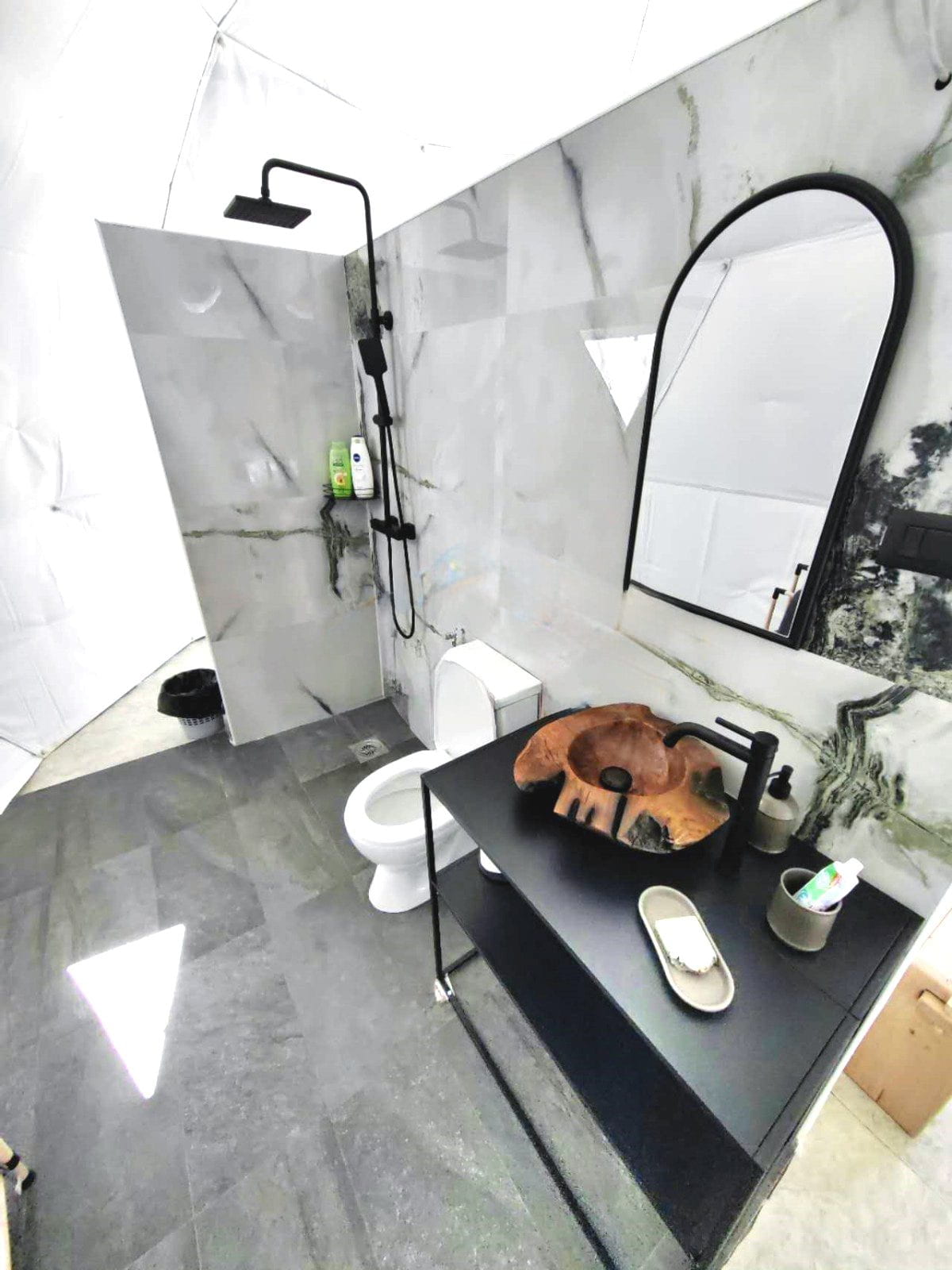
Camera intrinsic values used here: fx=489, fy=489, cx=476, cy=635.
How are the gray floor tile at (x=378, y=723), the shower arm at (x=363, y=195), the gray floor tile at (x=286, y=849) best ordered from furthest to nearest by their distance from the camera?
the gray floor tile at (x=378, y=723), the gray floor tile at (x=286, y=849), the shower arm at (x=363, y=195)

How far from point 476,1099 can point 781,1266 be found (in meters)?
0.65

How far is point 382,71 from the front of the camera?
1.11 meters

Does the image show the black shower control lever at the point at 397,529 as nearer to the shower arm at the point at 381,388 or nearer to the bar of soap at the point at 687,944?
the shower arm at the point at 381,388

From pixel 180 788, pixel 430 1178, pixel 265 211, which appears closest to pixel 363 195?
pixel 265 211

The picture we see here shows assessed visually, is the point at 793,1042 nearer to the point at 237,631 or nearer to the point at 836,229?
the point at 836,229

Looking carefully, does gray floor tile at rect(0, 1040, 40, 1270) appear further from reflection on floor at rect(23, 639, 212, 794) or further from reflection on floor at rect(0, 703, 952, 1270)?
reflection on floor at rect(23, 639, 212, 794)

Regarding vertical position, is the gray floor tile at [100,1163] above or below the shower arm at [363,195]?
below

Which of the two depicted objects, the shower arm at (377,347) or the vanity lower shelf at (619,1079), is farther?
the shower arm at (377,347)

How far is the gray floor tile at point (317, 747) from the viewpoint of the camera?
226 centimetres

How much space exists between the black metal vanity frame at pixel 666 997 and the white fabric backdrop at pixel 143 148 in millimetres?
1250

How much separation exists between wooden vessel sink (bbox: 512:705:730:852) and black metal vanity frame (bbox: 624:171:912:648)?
0.28 metres

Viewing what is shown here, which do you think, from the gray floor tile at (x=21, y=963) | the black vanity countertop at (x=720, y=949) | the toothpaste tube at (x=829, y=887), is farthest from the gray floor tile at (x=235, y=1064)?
the toothpaste tube at (x=829, y=887)

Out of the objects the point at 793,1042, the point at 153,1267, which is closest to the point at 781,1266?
the point at 793,1042

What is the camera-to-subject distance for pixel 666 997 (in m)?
0.66
